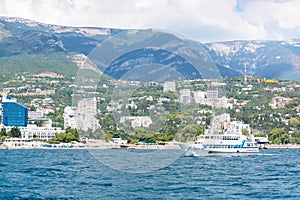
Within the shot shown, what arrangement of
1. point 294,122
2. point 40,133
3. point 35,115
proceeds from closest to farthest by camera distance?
point 40,133 → point 294,122 → point 35,115

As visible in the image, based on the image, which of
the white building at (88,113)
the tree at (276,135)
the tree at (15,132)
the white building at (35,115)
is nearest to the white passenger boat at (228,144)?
the white building at (88,113)

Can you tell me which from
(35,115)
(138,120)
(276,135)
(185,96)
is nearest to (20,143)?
(35,115)

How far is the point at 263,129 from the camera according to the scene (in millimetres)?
126188

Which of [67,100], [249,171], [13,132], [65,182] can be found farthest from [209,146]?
[67,100]

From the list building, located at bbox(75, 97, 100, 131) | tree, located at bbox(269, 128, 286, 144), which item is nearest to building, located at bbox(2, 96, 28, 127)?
tree, located at bbox(269, 128, 286, 144)

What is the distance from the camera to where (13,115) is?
122 metres

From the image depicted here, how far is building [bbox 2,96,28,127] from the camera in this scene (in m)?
121

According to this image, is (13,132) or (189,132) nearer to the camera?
(189,132)

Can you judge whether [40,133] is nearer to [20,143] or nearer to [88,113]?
[20,143]

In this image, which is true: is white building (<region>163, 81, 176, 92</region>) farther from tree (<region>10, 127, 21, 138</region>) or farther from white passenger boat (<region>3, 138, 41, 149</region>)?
tree (<region>10, 127, 21, 138</region>)

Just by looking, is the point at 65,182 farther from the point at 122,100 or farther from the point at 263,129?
the point at 263,129

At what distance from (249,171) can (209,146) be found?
25.3 metres

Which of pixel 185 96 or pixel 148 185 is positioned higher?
pixel 185 96

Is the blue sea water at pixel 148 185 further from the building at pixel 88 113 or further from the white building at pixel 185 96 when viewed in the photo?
the white building at pixel 185 96
